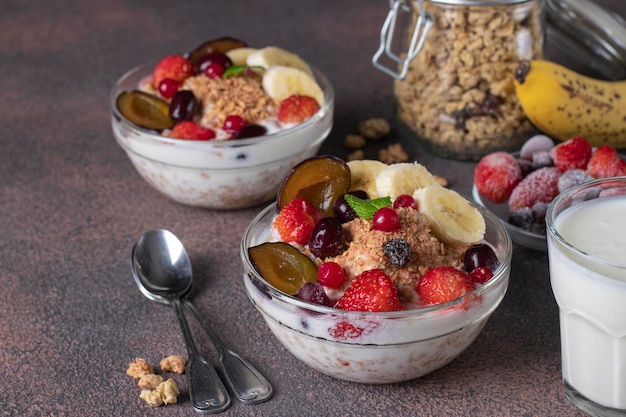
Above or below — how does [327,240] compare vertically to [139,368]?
above

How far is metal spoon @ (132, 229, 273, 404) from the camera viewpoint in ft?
4.52

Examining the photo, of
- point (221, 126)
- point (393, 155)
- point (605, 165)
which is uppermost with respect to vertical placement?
point (221, 126)

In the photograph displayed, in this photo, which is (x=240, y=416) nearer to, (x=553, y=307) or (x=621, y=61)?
(x=553, y=307)

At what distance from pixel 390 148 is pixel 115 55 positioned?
1.12 m

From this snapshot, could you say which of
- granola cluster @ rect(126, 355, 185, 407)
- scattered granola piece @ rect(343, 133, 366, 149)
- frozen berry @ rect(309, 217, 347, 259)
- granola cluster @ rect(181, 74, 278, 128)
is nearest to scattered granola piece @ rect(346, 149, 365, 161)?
scattered granola piece @ rect(343, 133, 366, 149)

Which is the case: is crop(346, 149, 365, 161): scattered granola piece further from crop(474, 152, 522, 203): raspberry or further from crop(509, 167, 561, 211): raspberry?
crop(509, 167, 561, 211): raspberry

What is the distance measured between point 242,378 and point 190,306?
25 cm

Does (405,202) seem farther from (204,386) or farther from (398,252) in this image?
(204,386)

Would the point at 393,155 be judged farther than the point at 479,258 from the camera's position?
Yes

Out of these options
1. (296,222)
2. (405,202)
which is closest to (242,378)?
(296,222)

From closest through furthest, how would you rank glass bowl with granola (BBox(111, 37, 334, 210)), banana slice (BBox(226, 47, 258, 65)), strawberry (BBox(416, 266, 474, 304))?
1. strawberry (BBox(416, 266, 474, 304))
2. glass bowl with granola (BBox(111, 37, 334, 210))
3. banana slice (BBox(226, 47, 258, 65))

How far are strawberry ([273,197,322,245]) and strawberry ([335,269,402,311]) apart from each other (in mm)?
188

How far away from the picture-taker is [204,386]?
1.37 meters

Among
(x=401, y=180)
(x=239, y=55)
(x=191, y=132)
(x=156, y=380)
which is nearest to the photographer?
(x=156, y=380)
